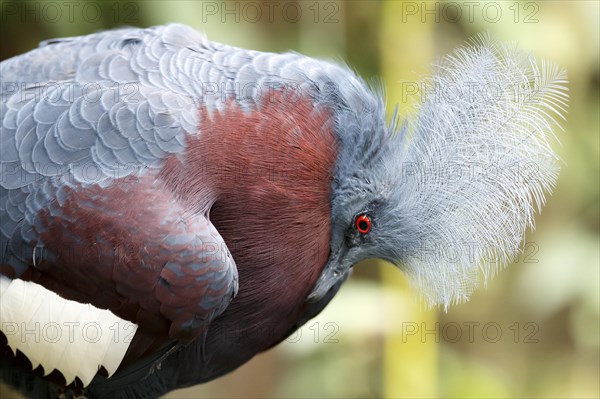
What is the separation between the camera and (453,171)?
2203mm

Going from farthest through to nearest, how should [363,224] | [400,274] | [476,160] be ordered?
[400,274], [363,224], [476,160]

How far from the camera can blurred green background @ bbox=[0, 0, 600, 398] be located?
9.45 feet

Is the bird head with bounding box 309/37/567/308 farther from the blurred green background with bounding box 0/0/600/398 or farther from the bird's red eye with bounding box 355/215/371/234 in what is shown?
the blurred green background with bounding box 0/0/600/398

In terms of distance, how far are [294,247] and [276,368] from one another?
2233 mm

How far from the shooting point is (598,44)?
307cm

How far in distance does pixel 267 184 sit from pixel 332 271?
351 mm

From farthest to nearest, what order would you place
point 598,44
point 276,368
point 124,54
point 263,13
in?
1. point 276,368
2. point 263,13
3. point 598,44
4. point 124,54

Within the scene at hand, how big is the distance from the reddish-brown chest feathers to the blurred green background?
0.38 metres

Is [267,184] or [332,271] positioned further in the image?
[332,271]

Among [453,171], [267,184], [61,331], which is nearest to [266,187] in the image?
[267,184]

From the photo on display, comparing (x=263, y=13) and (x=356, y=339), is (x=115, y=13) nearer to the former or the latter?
(x=263, y=13)

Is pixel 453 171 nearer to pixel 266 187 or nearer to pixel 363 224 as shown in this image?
pixel 363 224

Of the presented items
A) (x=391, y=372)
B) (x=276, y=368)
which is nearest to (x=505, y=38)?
(x=391, y=372)

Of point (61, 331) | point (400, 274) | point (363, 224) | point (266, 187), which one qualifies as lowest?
point (400, 274)
